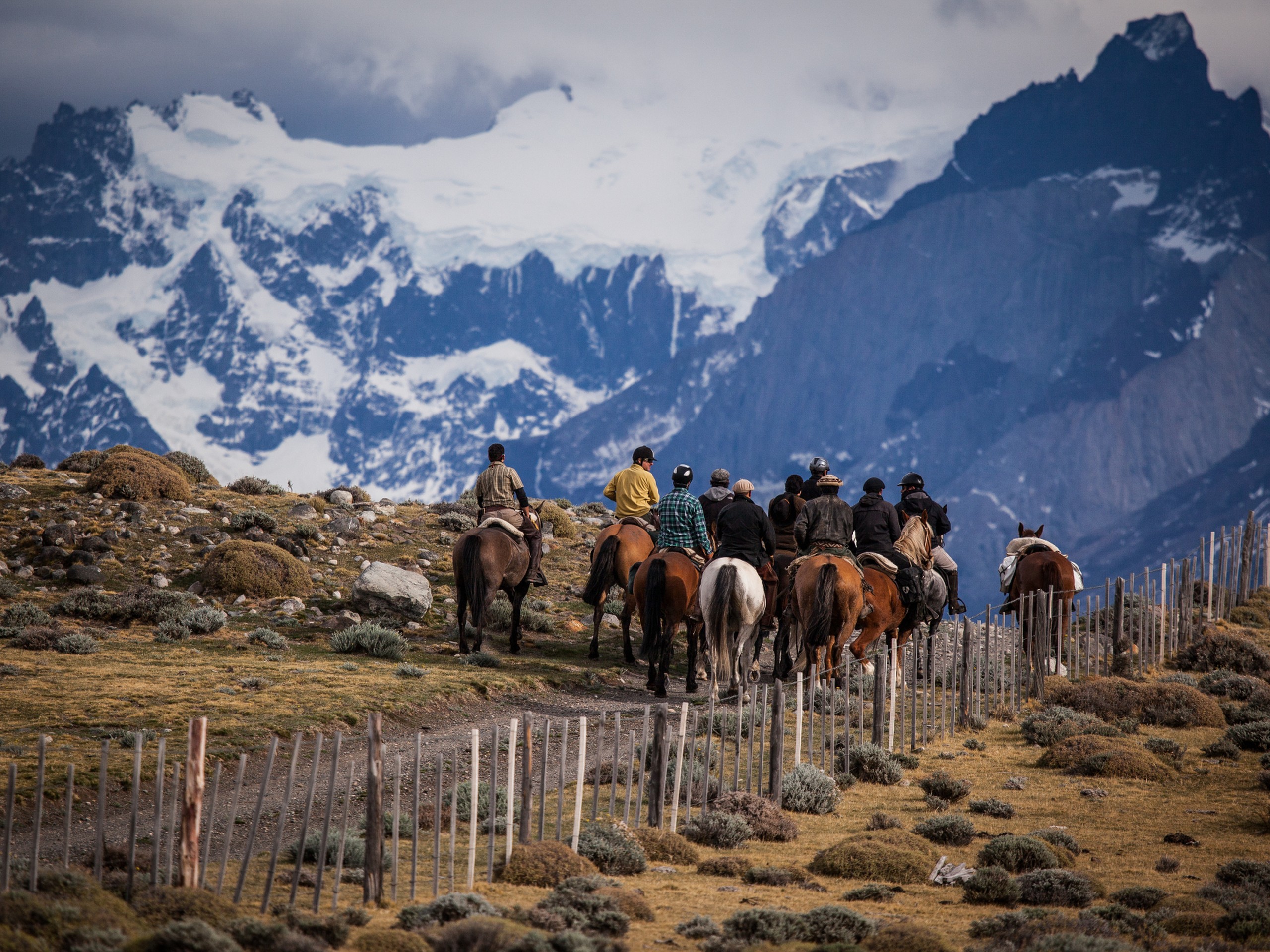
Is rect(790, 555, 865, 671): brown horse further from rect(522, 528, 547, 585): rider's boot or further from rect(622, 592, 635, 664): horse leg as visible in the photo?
rect(522, 528, 547, 585): rider's boot

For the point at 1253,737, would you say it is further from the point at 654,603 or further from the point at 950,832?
the point at 654,603

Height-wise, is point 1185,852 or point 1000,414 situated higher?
point 1000,414

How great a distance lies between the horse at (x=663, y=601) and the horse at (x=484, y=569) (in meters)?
2.68

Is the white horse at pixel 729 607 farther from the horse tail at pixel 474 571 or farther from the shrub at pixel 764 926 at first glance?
the shrub at pixel 764 926

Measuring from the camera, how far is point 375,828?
337 inches

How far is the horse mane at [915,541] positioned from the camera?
17422mm

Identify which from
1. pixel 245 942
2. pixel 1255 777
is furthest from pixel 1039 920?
pixel 1255 777

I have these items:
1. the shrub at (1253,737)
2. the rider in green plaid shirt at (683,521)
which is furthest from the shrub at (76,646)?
the shrub at (1253,737)

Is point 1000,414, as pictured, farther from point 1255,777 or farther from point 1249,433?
point 1255,777

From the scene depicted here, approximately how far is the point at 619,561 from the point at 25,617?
9.23 metres

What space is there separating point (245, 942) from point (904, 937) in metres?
4.26

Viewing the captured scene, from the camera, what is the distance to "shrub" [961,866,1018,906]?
966 cm

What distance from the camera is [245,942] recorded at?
751 centimetres

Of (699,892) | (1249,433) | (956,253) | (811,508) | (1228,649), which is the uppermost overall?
(956,253)
